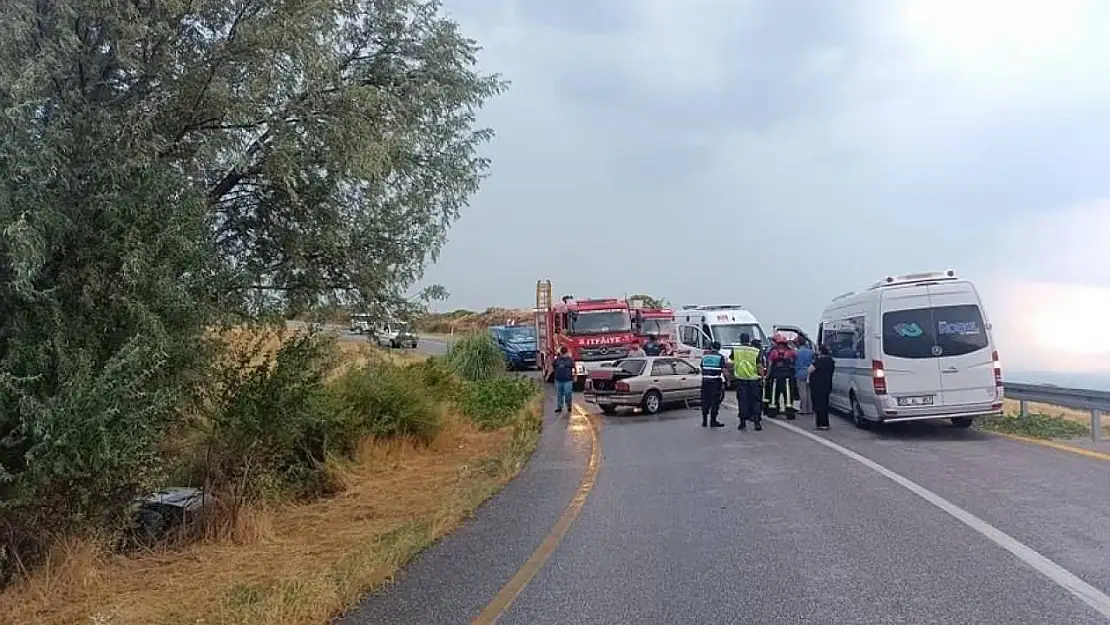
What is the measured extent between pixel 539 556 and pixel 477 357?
87.5 feet

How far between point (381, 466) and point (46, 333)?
24.4 ft

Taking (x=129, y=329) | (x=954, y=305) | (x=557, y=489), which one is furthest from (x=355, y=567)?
(x=954, y=305)

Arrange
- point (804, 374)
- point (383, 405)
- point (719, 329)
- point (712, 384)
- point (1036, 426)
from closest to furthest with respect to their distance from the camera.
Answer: point (1036, 426)
point (383, 405)
point (712, 384)
point (804, 374)
point (719, 329)

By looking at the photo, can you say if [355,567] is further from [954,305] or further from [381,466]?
[954,305]

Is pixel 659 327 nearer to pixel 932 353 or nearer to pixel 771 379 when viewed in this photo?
pixel 771 379

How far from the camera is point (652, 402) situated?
2341cm

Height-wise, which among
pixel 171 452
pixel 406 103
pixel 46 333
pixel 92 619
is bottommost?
pixel 92 619

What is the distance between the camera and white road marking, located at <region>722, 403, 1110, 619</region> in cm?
617

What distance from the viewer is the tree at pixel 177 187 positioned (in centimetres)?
812

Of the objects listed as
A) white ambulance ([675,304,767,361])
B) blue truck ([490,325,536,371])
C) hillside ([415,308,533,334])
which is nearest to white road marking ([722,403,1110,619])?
white ambulance ([675,304,767,361])

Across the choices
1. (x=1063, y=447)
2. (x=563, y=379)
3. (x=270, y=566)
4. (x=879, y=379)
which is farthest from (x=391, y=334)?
(x=563, y=379)

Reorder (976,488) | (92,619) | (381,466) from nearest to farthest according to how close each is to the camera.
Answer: (92,619), (976,488), (381,466)

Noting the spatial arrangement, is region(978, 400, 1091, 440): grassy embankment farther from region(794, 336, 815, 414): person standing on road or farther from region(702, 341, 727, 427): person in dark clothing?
region(702, 341, 727, 427): person in dark clothing

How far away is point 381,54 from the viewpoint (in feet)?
39.0
